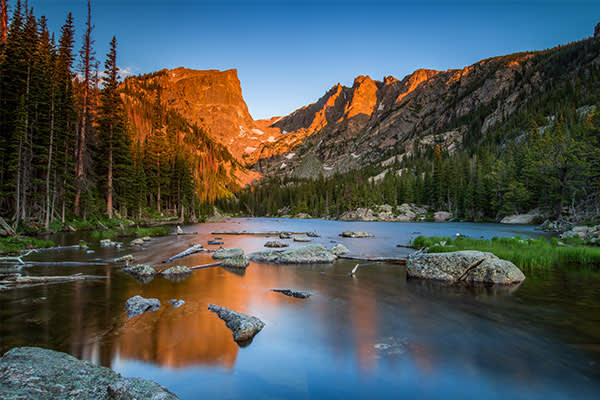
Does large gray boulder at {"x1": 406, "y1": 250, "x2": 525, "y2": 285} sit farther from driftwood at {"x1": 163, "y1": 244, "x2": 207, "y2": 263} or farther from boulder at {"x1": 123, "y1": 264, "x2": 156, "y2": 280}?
driftwood at {"x1": 163, "y1": 244, "x2": 207, "y2": 263}

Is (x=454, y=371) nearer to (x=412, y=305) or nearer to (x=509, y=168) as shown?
(x=412, y=305)

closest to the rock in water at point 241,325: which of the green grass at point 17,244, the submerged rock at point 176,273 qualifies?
the submerged rock at point 176,273

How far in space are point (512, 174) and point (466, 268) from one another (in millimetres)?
65498

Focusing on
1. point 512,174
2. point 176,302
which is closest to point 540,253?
point 176,302

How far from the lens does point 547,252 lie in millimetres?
15789

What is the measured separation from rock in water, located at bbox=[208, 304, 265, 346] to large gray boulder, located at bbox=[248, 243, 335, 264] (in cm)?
916

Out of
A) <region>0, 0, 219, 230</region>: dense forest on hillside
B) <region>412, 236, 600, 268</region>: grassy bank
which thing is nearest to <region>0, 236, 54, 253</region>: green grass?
<region>0, 0, 219, 230</region>: dense forest on hillside

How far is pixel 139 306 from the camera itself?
8438 mm

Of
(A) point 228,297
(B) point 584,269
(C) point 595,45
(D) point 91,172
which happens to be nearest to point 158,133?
(D) point 91,172

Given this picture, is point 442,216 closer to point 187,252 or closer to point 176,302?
point 187,252

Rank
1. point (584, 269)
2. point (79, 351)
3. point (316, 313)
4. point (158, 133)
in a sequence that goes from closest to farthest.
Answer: point (79, 351), point (316, 313), point (584, 269), point (158, 133)

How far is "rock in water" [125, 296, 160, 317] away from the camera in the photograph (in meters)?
8.25

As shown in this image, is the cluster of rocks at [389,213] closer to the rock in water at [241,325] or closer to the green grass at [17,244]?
the green grass at [17,244]

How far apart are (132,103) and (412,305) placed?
12677 centimetres
